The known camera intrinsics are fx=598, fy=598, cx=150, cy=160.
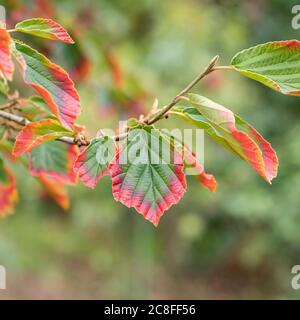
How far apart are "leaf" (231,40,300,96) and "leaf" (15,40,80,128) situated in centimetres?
25

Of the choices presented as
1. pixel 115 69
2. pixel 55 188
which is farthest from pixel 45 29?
pixel 115 69

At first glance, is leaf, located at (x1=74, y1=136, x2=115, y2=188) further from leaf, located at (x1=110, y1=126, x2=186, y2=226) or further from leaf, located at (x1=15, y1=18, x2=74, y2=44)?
leaf, located at (x1=15, y1=18, x2=74, y2=44)

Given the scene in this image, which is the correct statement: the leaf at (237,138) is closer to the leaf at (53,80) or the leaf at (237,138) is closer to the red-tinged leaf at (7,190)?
the leaf at (53,80)

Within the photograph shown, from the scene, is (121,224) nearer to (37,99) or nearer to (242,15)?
(242,15)

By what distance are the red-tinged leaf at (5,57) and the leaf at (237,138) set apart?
0.92 feet

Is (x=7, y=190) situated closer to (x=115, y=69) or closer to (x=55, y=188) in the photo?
(x=55, y=188)

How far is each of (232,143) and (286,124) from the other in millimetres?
3163

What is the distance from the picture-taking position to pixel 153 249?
4.79 m

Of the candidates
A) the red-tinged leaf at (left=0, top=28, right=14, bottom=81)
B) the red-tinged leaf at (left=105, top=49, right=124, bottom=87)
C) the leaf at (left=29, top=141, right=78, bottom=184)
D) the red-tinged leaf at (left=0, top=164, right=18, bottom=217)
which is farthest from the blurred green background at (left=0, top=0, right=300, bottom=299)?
the red-tinged leaf at (left=0, top=28, right=14, bottom=81)

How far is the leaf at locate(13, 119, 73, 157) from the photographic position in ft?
2.96

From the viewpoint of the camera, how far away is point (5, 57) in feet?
2.58

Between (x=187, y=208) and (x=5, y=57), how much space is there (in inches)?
146
